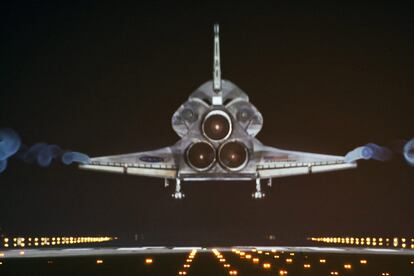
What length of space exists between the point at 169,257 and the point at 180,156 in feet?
45.4

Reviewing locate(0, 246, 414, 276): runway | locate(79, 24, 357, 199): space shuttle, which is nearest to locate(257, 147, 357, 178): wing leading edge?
locate(79, 24, 357, 199): space shuttle

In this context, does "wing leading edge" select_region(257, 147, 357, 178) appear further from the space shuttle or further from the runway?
the runway

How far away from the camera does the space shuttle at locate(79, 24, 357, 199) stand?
43062 millimetres

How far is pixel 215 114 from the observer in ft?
142

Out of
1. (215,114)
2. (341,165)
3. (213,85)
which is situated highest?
(213,85)

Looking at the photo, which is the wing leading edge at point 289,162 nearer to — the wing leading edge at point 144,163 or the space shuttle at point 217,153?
the space shuttle at point 217,153

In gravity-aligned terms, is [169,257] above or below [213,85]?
below

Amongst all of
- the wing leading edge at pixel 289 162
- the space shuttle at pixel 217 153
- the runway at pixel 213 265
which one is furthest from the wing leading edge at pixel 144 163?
the runway at pixel 213 265

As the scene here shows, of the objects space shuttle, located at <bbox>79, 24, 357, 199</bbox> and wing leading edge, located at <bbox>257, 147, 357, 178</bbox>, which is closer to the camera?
space shuttle, located at <bbox>79, 24, 357, 199</bbox>

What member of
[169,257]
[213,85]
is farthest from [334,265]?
[213,85]

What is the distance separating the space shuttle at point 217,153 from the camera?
43062 mm

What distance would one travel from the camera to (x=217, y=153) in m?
42.8

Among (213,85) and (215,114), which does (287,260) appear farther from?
(213,85)

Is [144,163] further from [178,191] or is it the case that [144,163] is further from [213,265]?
[213,265]
